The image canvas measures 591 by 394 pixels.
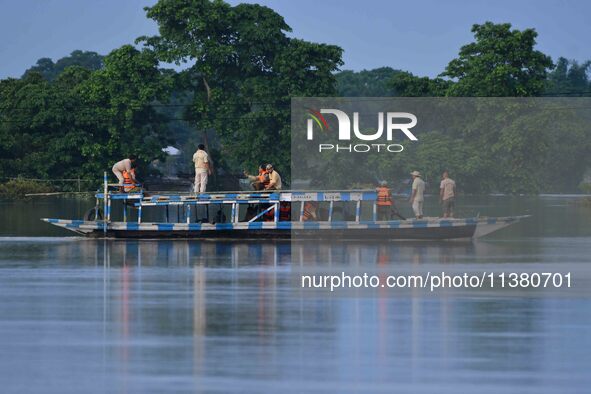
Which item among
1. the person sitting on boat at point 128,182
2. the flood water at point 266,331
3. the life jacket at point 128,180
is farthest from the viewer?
the life jacket at point 128,180

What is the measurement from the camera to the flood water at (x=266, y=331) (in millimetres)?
15141

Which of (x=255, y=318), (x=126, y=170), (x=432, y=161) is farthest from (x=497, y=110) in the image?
(x=255, y=318)

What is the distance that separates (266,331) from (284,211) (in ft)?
62.1

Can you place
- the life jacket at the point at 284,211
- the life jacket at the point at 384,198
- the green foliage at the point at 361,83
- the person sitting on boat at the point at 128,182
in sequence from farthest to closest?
1. the green foliage at the point at 361,83
2. the person sitting on boat at the point at 128,182
3. the life jacket at the point at 384,198
4. the life jacket at the point at 284,211

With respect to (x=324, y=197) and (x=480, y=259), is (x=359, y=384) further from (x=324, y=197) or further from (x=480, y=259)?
(x=324, y=197)

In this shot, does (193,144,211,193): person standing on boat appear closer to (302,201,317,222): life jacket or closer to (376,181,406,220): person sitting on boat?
(302,201,317,222): life jacket

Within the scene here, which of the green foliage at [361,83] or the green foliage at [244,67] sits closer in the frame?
the green foliage at [244,67]

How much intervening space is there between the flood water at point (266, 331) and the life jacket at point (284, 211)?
6.39 meters

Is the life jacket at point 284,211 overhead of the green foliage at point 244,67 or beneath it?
beneath

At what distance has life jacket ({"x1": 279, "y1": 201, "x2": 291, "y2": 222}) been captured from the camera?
37.3m

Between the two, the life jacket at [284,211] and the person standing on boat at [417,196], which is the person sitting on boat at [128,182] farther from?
the person standing on boat at [417,196]

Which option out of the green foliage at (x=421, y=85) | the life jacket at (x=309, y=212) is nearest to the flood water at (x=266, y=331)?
the life jacket at (x=309, y=212)

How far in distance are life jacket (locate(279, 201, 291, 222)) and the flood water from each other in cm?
639

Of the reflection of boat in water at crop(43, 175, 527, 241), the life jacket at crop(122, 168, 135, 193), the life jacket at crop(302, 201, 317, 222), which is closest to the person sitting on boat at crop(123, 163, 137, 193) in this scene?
the life jacket at crop(122, 168, 135, 193)
